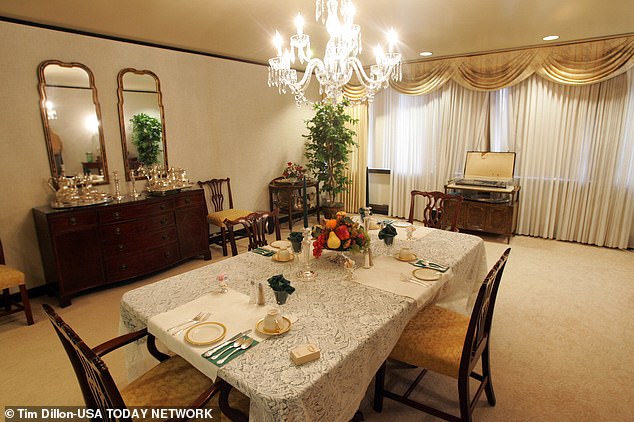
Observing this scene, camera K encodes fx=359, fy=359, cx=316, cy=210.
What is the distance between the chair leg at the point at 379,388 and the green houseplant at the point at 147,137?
3324 millimetres

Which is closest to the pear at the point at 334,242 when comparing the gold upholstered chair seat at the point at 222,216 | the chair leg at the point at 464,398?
the chair leg at the point at 464,398

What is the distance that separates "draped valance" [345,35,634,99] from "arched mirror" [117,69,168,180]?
3.35m

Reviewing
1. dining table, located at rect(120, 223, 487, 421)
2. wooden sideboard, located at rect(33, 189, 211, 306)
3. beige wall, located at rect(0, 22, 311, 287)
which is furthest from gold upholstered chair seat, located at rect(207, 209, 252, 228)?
dining table, located at rect(120, 223, 487, 421)

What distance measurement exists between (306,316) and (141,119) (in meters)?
3.29

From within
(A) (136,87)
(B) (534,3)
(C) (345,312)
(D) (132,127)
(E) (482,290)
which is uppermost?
(B) (534,3)

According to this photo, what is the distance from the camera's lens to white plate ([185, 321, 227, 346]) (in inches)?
52.9

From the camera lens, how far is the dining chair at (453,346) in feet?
5.16

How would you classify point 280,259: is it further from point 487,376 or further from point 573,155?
point 573,155

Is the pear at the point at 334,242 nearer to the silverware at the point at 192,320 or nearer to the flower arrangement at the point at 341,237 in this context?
the flower arrangement at the point at 341,237

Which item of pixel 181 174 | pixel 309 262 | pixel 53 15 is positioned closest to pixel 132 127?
pixel 181 174

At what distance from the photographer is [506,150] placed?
15.7 ft

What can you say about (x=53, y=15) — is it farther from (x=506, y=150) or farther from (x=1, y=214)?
(x=506, y=150)

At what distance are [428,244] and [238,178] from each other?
3143 millimetres

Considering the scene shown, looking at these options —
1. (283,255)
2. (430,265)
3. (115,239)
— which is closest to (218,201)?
(115,239)
